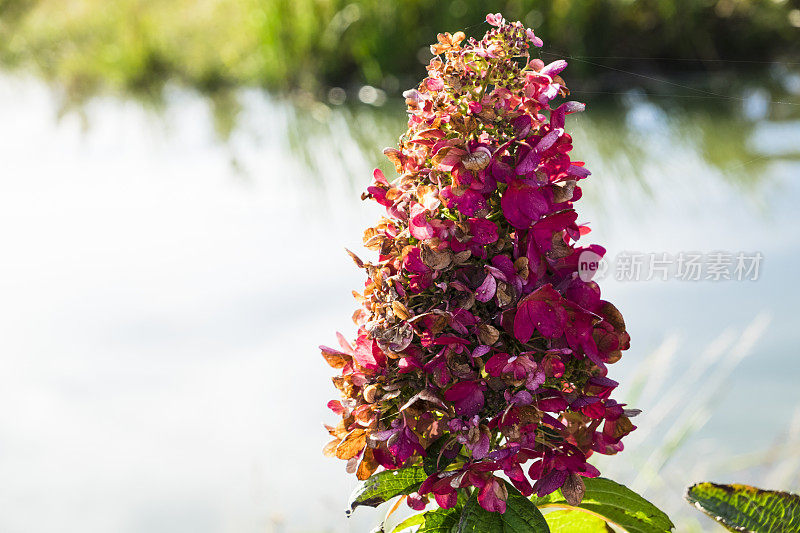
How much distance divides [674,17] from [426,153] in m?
4.21

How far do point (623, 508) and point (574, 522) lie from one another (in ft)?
0.35

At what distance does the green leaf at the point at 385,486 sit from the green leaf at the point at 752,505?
297mm

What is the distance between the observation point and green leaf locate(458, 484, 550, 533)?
2.35 ft

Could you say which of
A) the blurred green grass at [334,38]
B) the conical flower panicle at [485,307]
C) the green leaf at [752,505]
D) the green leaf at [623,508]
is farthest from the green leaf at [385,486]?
the blurred green grass at [334,38]

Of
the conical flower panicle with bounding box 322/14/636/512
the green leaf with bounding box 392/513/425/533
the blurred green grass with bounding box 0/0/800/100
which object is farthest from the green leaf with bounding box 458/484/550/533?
the blurred green grass with bounding box 0/0/800/100

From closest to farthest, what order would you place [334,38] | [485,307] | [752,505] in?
[485,307] → [752,505] → [334,38]

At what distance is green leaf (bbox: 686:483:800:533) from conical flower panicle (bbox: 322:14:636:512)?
0.54 ft

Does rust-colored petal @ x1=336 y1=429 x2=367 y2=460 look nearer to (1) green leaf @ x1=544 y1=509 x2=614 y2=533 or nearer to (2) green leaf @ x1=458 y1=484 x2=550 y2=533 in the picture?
(2) green leaf @ x1=458 y1=484 x2=550 y2=533

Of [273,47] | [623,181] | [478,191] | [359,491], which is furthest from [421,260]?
[273,47]

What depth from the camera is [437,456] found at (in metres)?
0.74

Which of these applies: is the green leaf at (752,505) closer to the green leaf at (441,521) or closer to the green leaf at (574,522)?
the green leaf at (574,522)

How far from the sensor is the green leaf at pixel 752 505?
0.82m

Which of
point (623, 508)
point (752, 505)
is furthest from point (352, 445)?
point (752, 505)

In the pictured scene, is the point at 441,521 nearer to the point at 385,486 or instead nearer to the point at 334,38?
the point at 385,486
